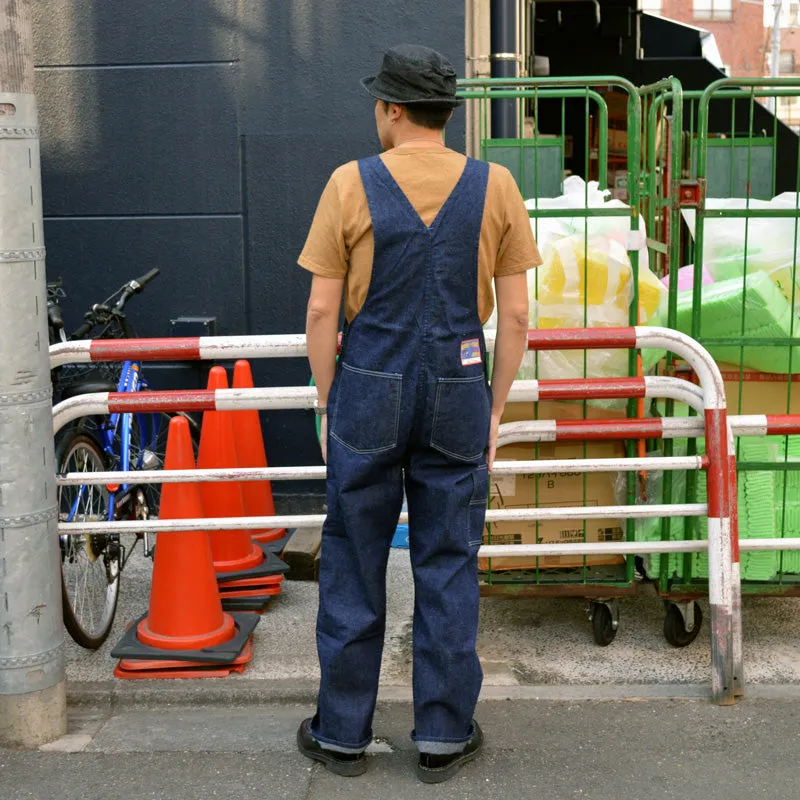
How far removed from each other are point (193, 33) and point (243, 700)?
3505mm

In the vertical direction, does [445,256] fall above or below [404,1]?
below

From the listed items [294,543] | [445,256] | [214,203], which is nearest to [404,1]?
[214,203]

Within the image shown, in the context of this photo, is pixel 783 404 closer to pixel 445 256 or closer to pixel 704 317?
pixel 704 317

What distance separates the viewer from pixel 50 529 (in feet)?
12.3

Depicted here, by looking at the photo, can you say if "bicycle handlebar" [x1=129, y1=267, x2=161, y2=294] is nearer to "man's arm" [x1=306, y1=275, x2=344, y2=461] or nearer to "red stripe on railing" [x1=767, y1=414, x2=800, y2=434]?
"man's arm" [x1=306, y1=275, x2=344, y2=461]

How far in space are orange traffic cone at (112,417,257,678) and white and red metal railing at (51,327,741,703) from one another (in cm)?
29

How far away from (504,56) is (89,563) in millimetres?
3928

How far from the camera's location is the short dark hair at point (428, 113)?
3.24 meters

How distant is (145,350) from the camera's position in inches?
159

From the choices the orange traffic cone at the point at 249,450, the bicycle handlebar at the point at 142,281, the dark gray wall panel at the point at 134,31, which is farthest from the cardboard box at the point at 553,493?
the dark gray wall panel at the point at 134,31

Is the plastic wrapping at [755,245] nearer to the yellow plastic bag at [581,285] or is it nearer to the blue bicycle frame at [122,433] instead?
the yellow plastic bag at [581,285]

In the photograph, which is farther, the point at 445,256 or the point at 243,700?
Result: the point at 243,700

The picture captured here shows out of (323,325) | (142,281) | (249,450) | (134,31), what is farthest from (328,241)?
(134,31)

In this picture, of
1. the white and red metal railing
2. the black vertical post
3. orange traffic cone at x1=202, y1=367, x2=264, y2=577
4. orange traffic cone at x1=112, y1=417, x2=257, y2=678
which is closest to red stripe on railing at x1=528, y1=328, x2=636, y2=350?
the white and red metal railing
